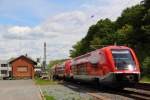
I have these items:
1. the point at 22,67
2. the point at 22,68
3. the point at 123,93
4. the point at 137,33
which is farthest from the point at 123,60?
the point at 22,67

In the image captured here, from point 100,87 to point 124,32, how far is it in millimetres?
47104

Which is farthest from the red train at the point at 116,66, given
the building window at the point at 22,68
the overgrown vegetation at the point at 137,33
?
the building window at the point at 22,68

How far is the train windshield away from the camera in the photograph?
2992 centimetres

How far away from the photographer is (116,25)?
10200cm

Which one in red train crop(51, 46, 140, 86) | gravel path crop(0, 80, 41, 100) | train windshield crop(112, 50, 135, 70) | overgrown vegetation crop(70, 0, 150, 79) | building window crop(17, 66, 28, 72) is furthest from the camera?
building window crop(17, 66, 28, 72)

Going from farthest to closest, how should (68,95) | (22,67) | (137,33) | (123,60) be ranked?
(22,67) < (137,33) < (123,60) < (68,95)

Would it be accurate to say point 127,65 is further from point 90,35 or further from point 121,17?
point 90,35

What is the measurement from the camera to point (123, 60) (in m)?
30.4

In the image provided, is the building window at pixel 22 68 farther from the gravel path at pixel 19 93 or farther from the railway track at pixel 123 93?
the railway track at pixel 123 93

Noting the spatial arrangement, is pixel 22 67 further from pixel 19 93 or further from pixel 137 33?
pixel 19 93

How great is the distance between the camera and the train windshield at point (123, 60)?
29.9m

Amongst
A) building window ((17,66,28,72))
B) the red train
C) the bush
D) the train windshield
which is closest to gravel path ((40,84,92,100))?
the red train

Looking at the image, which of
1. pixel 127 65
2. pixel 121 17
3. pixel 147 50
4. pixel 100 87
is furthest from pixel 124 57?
pixel 121 17

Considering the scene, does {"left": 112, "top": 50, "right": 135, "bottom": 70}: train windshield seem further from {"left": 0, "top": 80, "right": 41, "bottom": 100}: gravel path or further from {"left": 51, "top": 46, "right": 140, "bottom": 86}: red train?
{"left": 0, "top": 80, "right": 41, "bottom": 100}: gravel path
